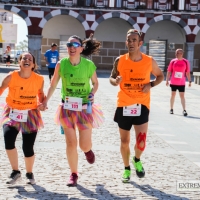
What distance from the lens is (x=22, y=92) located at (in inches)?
263

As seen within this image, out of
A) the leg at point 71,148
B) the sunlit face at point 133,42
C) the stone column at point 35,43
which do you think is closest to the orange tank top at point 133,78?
the sunlit face at point 133,42

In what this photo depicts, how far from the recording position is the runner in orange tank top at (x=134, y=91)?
6.96 metres

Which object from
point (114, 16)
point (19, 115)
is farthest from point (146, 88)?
point (114, 16)

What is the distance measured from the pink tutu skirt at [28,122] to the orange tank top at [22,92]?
8 cm

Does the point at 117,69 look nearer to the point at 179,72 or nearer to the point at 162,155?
the point at 162,155

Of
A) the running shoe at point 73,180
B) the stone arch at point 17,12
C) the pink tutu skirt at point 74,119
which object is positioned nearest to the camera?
the running shoe at point 73,180

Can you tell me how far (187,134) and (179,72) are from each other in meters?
3.67

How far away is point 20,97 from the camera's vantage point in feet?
21.9

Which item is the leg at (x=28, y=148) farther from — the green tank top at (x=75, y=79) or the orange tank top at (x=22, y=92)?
the green tank top at (x=75, y=79)

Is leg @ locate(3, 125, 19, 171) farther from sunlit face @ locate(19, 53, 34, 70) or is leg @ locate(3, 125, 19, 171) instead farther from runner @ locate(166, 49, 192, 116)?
runner @ locate(166, 49, 192, 116)

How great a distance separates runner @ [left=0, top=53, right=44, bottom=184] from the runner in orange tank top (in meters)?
1.01

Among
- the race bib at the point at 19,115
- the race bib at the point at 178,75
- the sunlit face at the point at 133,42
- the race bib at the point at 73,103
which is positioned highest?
the sunlit face at the point at 133,42

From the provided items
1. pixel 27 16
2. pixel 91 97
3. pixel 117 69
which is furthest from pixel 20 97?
pixel 27 16

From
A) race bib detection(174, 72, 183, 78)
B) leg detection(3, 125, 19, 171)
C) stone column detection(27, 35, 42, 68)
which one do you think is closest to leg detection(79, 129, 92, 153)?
leg detection(3, 125, 19, 171)
